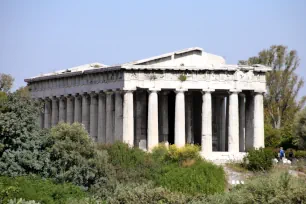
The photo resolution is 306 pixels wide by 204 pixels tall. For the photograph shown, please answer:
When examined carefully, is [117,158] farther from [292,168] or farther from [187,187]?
[292,168]

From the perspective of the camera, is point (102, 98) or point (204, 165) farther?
point (102, 98)

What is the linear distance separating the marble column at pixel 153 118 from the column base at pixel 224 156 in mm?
3418

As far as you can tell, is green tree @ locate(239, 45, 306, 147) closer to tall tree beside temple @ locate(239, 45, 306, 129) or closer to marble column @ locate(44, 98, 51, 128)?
tall tree beside temple @ locate(239, 45, 306, 129)

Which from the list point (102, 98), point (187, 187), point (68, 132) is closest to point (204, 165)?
point (187, 187)

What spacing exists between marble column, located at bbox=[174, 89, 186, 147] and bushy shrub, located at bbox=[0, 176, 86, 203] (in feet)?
57.4

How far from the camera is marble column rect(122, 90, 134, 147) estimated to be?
76.4 metres

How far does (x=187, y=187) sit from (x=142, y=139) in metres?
14.7

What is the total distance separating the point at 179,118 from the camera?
7731 cm

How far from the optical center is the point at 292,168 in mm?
70312

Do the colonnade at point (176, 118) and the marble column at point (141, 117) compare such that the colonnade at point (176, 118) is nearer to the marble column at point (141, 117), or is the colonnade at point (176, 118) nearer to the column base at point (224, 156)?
the column base at point (224, 156)

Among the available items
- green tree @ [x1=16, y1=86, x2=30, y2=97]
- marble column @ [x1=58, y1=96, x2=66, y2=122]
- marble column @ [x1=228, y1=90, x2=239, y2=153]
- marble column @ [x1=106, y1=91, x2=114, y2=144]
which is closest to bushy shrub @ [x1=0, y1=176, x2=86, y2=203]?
green tree @ [x1=16, y1=86, x2=30, y2=97]

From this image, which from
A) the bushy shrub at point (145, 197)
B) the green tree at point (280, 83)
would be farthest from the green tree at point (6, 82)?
the bushy shrub at point (145, 197)

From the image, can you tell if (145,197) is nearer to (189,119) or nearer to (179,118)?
(179,118)

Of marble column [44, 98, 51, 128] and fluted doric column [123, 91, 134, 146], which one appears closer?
fluted doric column [123, 91, 134, 146]
